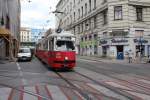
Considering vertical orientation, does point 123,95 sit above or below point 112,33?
below

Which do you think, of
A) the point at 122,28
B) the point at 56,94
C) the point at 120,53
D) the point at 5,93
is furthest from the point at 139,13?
the point at 5,93

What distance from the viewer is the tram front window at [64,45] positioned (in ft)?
73.7

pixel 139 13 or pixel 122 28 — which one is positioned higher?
pixel 139 13

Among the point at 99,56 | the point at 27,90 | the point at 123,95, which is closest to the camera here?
the point at 123,95

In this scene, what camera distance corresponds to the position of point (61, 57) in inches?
872

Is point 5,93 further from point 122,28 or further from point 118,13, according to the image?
point 118,13

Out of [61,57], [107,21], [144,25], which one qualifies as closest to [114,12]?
[107,21]

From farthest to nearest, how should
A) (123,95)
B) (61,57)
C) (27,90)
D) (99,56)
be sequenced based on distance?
1. (99,56)
2. (61,57)
3. (27,90)
4. (123,95)

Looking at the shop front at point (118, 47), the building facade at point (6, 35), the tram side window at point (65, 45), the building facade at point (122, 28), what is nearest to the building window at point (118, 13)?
the building facade at point (122, 28)

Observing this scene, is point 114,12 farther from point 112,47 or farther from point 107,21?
point 112,47

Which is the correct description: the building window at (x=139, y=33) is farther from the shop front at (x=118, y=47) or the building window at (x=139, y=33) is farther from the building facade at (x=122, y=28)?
the shop front at (x=118, y=47)

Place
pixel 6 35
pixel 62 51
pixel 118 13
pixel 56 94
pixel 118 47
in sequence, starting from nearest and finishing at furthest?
1. pixel 56 94
2. pixel 62 51
3. pixel 6 35
4. pixel 118 47
5. pixel 118 13

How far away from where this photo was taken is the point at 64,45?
22.7 m

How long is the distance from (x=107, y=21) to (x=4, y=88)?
35.9 metres
